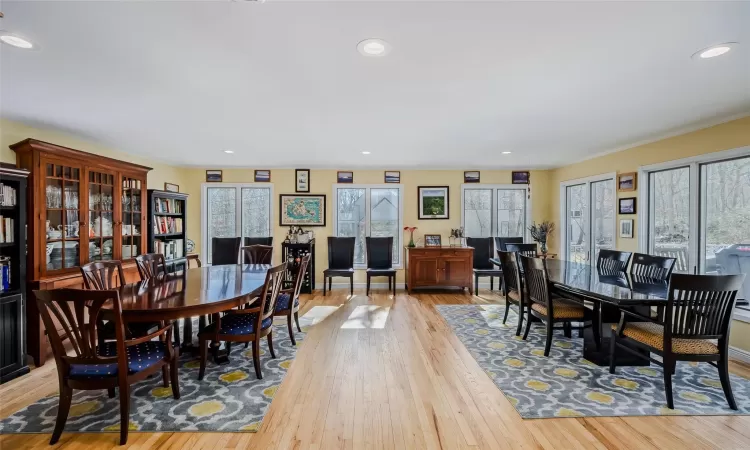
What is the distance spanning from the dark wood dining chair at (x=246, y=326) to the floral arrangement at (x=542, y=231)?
5.27 m

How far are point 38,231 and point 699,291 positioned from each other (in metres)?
5.66

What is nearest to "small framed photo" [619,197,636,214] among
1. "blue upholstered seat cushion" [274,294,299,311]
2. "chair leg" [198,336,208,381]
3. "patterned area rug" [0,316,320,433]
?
"blue upholstered seat cushion" [274,294,299,311]

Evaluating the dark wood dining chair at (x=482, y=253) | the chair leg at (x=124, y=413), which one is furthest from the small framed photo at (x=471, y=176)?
the chair leg at (x=124, y=413)

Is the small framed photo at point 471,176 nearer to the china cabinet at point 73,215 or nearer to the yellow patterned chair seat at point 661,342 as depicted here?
the yellow patterned chair seat at point 661,342

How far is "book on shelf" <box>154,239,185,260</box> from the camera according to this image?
5.14m

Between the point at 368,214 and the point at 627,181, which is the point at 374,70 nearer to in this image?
the point at 627,181

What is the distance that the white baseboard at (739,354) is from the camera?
3.26 metres

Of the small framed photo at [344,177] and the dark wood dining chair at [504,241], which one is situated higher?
the small framed photo at [344,177]

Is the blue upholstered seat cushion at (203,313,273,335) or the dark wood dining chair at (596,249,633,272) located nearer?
the blue upholstered seat cushion at (203,313,273,335)

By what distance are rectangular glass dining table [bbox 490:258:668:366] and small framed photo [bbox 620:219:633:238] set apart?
1185 millimetres

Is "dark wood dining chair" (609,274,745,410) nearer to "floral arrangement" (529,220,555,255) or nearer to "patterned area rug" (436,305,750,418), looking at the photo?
"patterned area rug" (436,305,750,418)

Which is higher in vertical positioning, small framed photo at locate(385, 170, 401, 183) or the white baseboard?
small framed photo at locate(385, 170, 401, 183)

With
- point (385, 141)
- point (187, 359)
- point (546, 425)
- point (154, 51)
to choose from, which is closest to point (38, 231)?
point (187, 359)

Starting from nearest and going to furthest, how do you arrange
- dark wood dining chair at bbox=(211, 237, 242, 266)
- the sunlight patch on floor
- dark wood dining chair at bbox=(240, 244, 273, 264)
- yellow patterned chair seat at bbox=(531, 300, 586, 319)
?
1. yellow patterned chair seat at bbox=(531, 300, 586, 319)
2. the sunlight patch on floor
3. dark wood dining chair at bbox=(240, 244, 273, 264)
4. dark wood dining chair at bbox=(211, 237, 242, 266)
